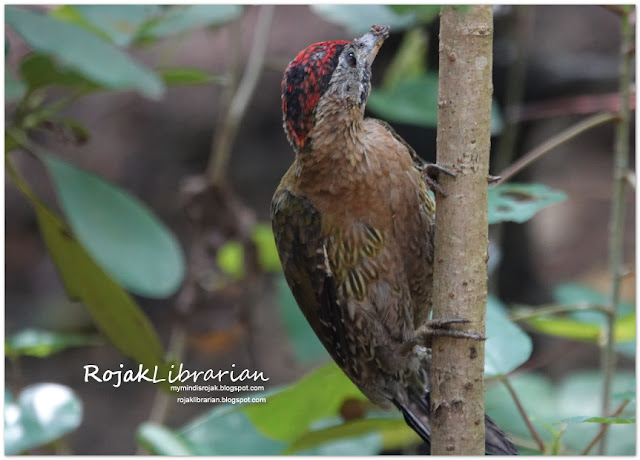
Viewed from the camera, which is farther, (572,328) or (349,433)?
(572,328)

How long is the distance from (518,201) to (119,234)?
823mm

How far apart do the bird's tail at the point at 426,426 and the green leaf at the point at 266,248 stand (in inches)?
23.6

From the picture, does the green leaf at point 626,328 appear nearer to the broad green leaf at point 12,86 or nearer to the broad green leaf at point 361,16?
the broad green leaf at point 361,16

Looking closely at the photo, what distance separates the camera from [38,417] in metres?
1.54

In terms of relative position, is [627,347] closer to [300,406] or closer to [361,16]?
[300,406]

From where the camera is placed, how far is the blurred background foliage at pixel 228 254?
1.39 m

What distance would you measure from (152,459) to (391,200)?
0.70 meters

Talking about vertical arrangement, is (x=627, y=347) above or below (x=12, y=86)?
below

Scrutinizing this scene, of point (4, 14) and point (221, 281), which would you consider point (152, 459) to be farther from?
point (4, 14)

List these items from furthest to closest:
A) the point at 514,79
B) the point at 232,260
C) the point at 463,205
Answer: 1. the point at 514,79
2. the point at 232,260
3. the point at 463,205

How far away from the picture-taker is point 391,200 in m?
1.45

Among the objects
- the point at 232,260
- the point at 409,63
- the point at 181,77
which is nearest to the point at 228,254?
the point at 232,260

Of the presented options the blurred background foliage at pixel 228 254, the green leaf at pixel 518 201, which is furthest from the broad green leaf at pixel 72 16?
the green leaf at pixel 518 201

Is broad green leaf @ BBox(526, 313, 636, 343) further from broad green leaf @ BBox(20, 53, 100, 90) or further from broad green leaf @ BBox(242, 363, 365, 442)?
broad green leaf @ BBox(20, 53, 100, 90)
